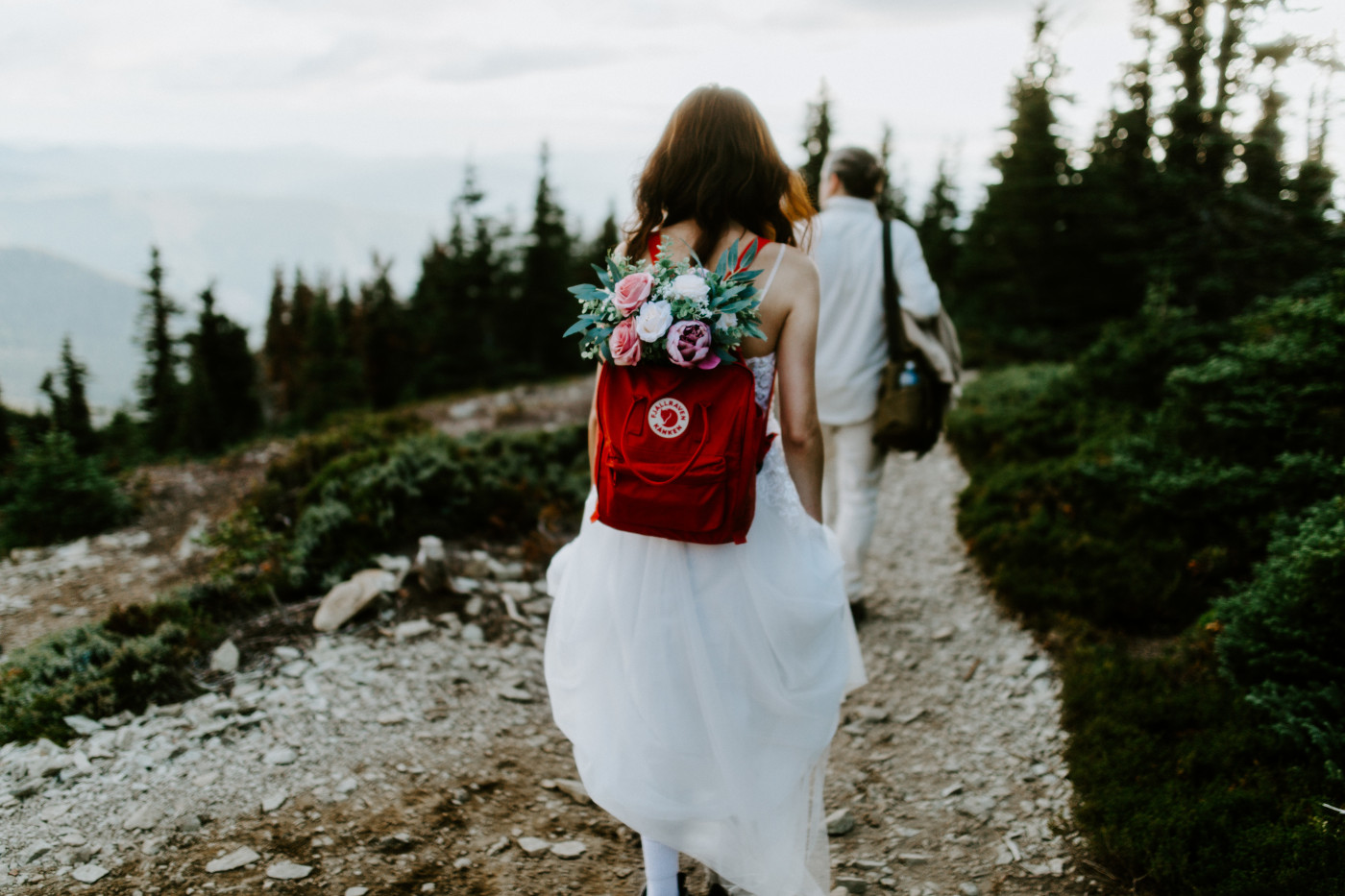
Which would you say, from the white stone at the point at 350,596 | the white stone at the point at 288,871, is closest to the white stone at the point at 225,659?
the white stone at the point at 350,596

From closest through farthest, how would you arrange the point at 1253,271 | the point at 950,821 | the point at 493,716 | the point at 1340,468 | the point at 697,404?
the point at 697,404, the point at 950,821, the point at 1340,468, the point at 493,716, the point at 1253,271

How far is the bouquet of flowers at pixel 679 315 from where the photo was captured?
2.07 metres

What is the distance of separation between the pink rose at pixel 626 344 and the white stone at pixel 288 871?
2.41m

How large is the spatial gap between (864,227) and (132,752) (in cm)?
474

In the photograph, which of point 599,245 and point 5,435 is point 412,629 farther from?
point 599,245

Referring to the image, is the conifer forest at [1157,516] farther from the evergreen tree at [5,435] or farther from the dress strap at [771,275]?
the evergreen tree at [5,435]

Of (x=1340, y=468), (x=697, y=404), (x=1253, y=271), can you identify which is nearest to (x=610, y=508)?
(x=697, y=404)

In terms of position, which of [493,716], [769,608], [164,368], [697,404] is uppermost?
[697,404]

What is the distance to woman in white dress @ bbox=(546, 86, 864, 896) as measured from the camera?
238 centimetres

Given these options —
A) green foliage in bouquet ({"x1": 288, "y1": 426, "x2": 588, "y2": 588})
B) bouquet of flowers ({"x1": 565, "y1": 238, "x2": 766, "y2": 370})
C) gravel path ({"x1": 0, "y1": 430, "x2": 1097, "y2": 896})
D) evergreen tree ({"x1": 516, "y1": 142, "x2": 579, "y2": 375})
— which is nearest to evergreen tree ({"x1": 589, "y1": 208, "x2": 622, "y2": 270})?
evergreen tree ({"x1": 516, "y1": 142, "x2": 579, "y2": 375})

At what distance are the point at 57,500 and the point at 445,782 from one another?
7886 mm

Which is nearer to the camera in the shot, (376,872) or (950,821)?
(376,872)

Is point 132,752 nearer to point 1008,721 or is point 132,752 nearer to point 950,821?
point 950,821

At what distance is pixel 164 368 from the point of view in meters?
38.7
